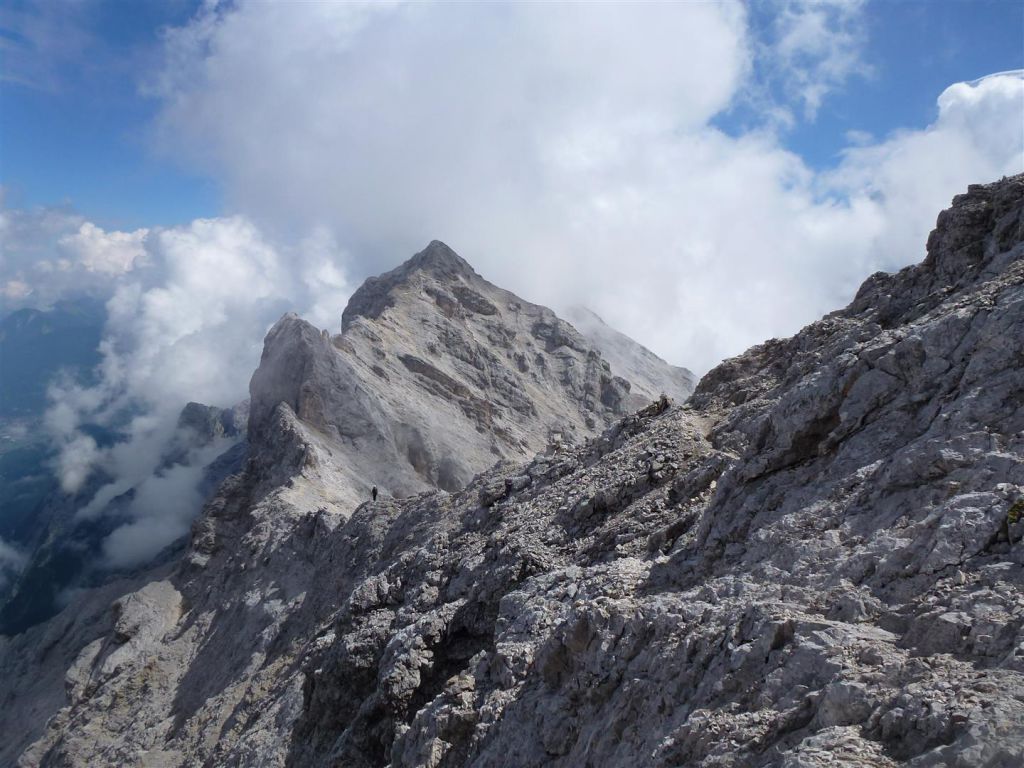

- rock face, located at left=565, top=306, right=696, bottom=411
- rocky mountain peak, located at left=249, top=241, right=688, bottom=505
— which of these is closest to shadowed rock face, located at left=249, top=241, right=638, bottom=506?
rocky mountain peak, located at left=249, top=241, right=688, bottom=505

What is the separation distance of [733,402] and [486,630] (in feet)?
37.2

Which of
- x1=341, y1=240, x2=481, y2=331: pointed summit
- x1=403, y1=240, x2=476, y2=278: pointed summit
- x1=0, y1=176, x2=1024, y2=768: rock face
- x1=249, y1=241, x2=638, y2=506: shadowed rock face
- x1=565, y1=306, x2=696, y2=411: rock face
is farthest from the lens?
x1=565, y1=306, x2=696, y2=411: rock face

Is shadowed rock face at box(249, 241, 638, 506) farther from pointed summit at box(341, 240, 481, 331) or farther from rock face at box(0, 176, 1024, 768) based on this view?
rock face at box(0, 176, 1024, 768)

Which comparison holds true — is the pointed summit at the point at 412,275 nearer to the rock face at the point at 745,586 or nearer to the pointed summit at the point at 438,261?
the pointed summit at the point at 438,261

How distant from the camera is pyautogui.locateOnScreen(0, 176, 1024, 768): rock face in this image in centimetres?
923

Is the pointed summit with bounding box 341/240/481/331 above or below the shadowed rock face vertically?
above

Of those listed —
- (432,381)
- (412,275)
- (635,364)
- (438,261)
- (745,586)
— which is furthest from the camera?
(635,364)

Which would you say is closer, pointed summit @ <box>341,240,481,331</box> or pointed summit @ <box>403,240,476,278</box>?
pointed summit @ <box>341,240,481,331</box>

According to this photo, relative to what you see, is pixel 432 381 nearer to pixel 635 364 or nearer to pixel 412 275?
pixel 412 275

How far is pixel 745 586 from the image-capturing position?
41.4 ft

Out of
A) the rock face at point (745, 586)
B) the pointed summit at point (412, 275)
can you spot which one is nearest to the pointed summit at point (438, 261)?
the pointed summit at point (412, 275)

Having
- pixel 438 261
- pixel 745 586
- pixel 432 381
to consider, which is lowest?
pixel 745 586

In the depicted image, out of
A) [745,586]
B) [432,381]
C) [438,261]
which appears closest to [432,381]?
[432,381]

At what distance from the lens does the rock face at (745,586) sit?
364 inches
